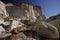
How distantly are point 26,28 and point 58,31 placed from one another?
2179mm

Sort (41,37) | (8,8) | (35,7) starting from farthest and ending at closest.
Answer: (35,7) < (8,8) < (41,37)

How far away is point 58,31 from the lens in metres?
12.0

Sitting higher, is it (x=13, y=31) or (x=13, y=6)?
(x=13, y=6)

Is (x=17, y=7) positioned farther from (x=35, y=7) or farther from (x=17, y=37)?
(x=17, y=37)

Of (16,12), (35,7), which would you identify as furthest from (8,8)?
(35,7)

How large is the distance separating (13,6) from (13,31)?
78.0ft

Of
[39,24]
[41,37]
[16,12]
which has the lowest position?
[41,37]

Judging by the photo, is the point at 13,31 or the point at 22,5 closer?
the point at 13,31

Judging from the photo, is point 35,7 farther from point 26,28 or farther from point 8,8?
point 26,28

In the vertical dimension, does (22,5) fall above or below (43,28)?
above

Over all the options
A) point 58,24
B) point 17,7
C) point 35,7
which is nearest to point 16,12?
point 17,7

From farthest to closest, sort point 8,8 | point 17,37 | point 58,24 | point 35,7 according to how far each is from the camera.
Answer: point 35,7, point 8,8, point 58,24, point 17,37

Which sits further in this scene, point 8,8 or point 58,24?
point 8,8

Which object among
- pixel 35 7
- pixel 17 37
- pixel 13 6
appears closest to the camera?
pixel 17 37
